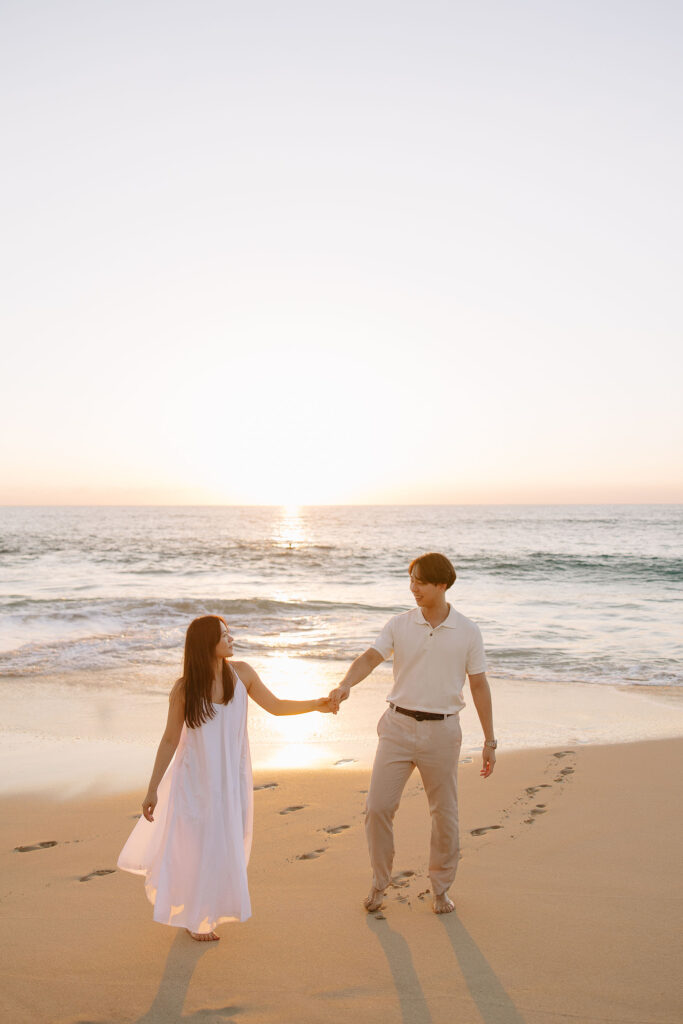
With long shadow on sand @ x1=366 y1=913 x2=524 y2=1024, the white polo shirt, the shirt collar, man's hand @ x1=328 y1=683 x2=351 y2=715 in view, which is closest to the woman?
man's hand @ x1=328 y1=683 x2=351 y2=715

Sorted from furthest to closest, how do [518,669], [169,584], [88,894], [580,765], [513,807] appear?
[169,584] → [518,669] → [580,765] → [513,807] → [88,894]

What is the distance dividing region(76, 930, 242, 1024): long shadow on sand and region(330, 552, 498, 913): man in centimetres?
98

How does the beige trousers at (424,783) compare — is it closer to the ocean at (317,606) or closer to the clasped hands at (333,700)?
the clasped hands at (333,700)

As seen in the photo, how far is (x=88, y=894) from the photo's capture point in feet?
15.1

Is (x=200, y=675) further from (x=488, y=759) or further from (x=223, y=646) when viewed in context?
(x=488, y=759)

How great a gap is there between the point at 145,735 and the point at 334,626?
30.4 ft

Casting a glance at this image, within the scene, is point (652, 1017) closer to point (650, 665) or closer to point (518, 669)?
point (518, 669)

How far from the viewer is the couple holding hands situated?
3.96m

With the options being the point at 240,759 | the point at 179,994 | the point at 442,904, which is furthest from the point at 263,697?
the point at 442,904

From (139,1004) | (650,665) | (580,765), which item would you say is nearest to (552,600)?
(650,665)

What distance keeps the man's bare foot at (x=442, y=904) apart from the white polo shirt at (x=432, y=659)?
100 centimetres

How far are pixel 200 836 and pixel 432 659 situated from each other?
58.3 inches

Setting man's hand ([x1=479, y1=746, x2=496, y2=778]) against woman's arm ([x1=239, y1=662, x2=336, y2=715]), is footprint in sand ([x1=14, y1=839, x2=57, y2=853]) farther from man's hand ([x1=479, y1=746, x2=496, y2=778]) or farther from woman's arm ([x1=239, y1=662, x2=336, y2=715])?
man's hand ([x1=479, y1=746, x2=496, y2=778])

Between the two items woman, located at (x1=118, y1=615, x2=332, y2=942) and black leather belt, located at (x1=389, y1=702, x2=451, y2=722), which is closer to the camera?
woman, located at (x1=118, y1=615, x2=332, y2=942)
